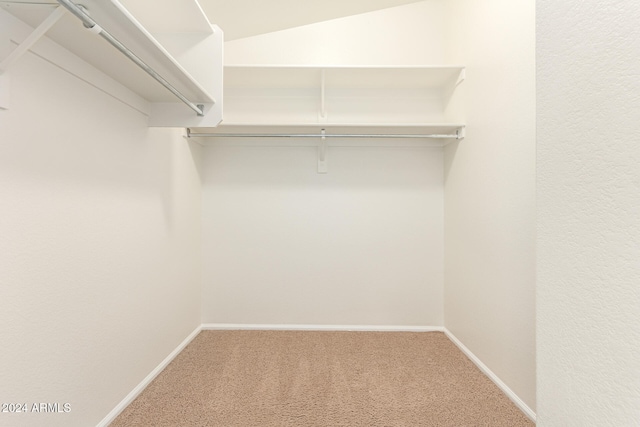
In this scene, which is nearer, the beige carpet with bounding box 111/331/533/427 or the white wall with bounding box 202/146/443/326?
the beige carpet with bounding box 111/331/533/427

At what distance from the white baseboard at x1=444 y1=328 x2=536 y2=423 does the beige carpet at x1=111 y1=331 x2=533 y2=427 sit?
3 cm

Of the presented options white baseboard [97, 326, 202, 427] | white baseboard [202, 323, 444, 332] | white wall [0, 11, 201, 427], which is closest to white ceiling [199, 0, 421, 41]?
white wall [0, 11, 201, 427]

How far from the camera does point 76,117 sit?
1.31 m

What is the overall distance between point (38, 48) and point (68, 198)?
1.76ft

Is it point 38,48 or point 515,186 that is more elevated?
point 38,48

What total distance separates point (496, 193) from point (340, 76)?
1461mm

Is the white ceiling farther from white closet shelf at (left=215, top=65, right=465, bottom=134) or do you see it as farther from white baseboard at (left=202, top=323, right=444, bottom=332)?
white baseboard at (left=202, top=323, right=444, bottom=332)

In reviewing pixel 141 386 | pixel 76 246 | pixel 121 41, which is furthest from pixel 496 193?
pixel 141 386

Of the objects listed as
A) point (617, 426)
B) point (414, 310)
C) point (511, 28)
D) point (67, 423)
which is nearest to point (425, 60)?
point (511, 28)

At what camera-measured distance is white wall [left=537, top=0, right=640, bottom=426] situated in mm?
621

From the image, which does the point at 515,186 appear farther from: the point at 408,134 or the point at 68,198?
the point at 68,198

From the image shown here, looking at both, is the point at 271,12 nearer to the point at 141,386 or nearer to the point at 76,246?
the point at 76,246

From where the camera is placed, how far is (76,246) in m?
1.31

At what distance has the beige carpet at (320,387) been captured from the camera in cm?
158
